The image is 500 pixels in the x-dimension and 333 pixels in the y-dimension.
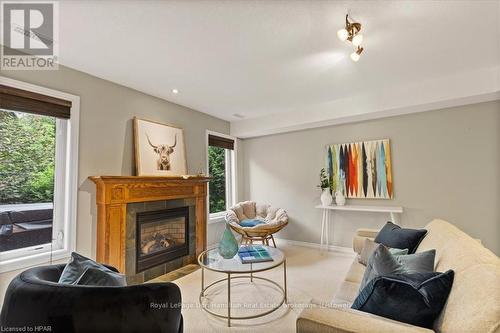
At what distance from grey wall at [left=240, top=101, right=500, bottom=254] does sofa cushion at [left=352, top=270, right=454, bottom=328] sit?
2818 millimetres

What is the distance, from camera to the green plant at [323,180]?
4.15 m

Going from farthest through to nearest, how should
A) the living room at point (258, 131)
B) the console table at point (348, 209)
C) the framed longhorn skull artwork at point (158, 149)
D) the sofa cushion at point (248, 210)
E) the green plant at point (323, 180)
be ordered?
the sofa cushion at point (248, 210), the green plant at point (323, 180), the console table at point (348, 209), the framed longhorn skull artwork at point (158, 149), the living room at point (258, 131)

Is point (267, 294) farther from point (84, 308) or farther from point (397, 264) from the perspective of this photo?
point (84, 308)

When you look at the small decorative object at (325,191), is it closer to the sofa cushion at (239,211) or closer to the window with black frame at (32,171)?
the sofa cushion at (239,211)

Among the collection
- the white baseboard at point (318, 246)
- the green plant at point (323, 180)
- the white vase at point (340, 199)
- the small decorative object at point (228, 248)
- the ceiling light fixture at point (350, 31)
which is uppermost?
the ceiling light fixture at point (350, 31)

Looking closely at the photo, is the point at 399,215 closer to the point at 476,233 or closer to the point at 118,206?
the point at 476,233

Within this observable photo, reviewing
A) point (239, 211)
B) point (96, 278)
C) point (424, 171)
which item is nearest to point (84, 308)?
point (96, 278)

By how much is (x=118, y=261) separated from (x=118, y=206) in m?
0.60

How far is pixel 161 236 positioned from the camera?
132 inches

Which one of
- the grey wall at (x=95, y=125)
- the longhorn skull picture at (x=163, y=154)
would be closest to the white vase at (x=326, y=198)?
the longhorn skull picture at (x=163, y=154)

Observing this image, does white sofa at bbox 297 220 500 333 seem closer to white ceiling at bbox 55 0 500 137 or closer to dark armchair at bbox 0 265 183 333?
dark armchair at bbox 0 265 183 333

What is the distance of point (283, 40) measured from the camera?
7.18 feet

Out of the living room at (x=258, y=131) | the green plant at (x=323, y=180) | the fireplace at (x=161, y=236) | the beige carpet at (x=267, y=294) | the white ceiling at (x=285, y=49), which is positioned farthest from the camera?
the green plant at (x=323, y=180)

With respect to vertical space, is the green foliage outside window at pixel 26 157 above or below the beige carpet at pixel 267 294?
above
